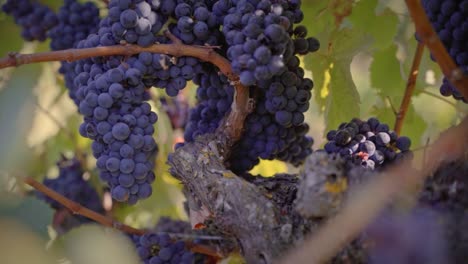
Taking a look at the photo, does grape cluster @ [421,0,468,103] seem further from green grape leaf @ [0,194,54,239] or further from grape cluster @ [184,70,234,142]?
green grape leaf @ [0,194,54,239]

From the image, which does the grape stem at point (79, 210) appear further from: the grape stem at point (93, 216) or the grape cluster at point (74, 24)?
the grape cluster at point (74, 24)

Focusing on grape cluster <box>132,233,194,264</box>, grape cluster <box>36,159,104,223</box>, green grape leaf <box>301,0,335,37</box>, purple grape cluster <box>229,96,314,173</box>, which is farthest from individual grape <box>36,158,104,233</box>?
green grape leaf <box>301,0,335,37</box>

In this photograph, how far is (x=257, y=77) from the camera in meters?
0.95

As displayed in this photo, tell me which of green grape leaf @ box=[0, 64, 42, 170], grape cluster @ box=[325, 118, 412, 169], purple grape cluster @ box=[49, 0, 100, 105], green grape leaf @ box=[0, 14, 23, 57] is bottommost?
green grape leaf @ box=[0, 14, 23, 57]

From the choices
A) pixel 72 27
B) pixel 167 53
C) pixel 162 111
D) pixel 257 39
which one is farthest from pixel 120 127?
pixel 162 111

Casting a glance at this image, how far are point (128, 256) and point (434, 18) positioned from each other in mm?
648

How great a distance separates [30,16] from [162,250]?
28.6 inches

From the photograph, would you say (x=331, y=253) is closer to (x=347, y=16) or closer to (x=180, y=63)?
A: (x=180, y=63)

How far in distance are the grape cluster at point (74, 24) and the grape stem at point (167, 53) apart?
385 millimetres

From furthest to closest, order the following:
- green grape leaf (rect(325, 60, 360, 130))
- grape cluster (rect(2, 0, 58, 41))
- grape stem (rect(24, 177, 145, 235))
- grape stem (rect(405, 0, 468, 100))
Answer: grape cluster (rect(2, 0, 58, 41))
green grape leaf (rect(325, 60, 360, 130))
grape stem (rect(24, 177, 145, 235))
grape stem (rect(405, 0, 468, 100))

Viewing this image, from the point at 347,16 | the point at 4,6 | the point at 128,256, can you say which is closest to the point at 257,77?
the point at 128,256

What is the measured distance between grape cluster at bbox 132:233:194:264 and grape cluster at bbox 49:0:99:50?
486 millimetres

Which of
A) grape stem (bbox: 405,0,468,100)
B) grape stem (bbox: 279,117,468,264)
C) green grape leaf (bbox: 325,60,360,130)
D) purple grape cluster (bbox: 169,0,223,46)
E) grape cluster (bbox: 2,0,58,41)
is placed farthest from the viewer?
grape cluster (bbox: 2,0,58,41)

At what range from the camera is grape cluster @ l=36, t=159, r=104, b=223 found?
1.67 meters
